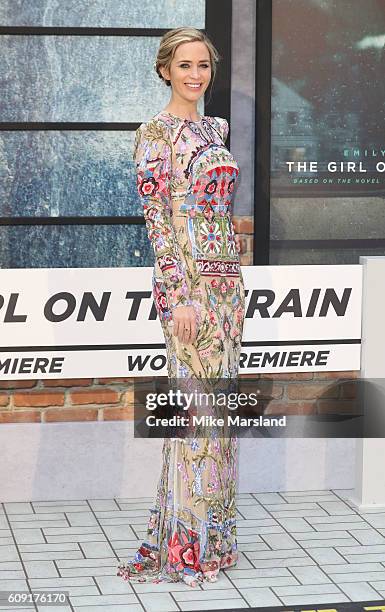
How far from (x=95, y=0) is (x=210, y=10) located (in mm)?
609

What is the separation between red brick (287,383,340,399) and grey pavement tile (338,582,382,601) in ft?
5.70

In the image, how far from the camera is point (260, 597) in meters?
5.58

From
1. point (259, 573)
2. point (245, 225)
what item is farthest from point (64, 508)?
point (245, 225)

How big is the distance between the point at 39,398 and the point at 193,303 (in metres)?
1.69

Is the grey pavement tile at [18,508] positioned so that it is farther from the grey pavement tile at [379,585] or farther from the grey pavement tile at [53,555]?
the grey pavement tile at [379,585]

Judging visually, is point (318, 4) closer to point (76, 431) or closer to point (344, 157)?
point (344, 157)

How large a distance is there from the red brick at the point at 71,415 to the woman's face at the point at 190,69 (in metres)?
2.12

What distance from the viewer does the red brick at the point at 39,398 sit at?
7059 mm

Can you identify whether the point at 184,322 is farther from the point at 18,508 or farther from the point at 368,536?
the point at 18,508

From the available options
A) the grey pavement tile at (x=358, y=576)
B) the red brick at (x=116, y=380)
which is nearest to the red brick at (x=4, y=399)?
the red brick at (x=116, y=380)

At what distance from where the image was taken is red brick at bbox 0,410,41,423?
23.1 feet

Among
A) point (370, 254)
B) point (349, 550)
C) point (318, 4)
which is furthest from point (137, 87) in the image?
point (349, 550)

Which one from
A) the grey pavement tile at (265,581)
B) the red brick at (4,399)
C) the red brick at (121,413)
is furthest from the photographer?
the red brick at (121,413)

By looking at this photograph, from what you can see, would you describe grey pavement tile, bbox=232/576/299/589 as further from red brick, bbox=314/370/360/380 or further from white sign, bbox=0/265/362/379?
red brick, bbox=314/370/360/380
